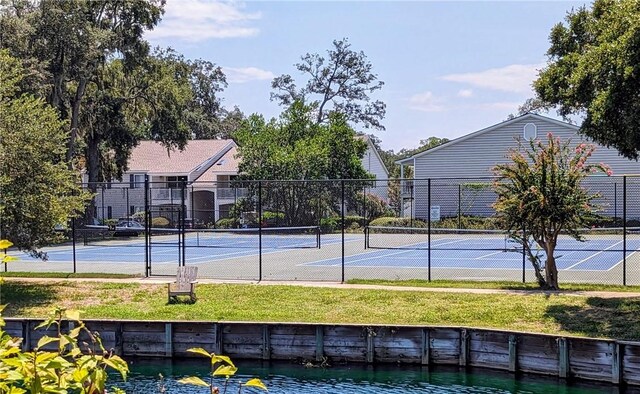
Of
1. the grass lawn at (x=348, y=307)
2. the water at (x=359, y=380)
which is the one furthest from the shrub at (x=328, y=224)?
the water at (x=359, y=380)

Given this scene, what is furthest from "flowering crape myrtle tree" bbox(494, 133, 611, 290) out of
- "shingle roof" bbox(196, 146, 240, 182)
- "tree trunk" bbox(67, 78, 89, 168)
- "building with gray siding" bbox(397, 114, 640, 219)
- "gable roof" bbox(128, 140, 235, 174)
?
"gable roof" bbox(128, 140, 235, 174)

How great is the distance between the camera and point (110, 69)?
47.6 metres

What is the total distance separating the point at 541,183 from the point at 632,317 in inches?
155

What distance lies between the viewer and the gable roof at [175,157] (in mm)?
58875

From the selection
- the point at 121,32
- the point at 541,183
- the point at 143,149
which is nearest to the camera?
the point at 541,183

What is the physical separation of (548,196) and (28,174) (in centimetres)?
1292

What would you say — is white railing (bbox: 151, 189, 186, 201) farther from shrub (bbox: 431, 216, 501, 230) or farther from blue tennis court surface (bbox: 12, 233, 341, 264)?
shrub (bbox: 431, 216, 501, 230)

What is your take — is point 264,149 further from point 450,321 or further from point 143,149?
point 450,321

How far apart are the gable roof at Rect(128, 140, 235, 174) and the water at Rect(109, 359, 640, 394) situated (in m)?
44.1

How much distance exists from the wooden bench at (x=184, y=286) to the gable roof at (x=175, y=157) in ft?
132

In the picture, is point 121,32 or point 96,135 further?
point 96,135

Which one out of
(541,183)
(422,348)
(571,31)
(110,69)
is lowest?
(422,348)

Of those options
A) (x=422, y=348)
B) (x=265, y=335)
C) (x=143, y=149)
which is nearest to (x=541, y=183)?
(x=422, y=348)

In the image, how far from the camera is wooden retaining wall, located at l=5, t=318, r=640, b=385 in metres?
13.4
